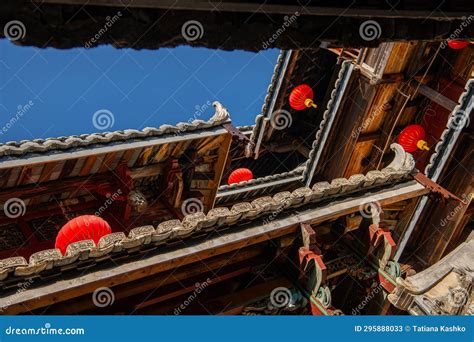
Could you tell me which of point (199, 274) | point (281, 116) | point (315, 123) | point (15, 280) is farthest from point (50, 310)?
point (315, 123)

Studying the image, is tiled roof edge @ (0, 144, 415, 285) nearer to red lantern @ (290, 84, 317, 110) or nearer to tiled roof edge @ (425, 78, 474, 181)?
tiled roof edge @ (425, 78, 474, 181)

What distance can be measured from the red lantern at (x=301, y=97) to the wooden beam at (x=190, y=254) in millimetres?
7516

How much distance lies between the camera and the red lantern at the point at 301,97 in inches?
633

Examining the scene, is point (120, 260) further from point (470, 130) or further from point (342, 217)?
point (470, 130)

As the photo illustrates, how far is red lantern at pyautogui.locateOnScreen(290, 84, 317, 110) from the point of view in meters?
16.1

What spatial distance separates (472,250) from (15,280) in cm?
596

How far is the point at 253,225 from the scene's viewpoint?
24.1 feet

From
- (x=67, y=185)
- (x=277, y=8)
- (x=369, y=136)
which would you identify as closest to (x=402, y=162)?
(x=67, y=185)

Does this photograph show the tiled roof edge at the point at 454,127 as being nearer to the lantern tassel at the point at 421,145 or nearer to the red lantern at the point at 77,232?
the lantern tassel at the point at 421,145

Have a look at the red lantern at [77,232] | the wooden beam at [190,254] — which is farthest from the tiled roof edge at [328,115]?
the red lantern at [77,232]

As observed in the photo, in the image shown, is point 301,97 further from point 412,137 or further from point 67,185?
point 67,185

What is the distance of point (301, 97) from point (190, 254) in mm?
10243

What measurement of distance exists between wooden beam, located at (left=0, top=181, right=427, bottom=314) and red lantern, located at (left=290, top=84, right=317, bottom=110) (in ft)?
24.7

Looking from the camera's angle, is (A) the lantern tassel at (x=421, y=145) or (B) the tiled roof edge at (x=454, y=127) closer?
(B) the tiled roof edge at (x=454, y=127)
